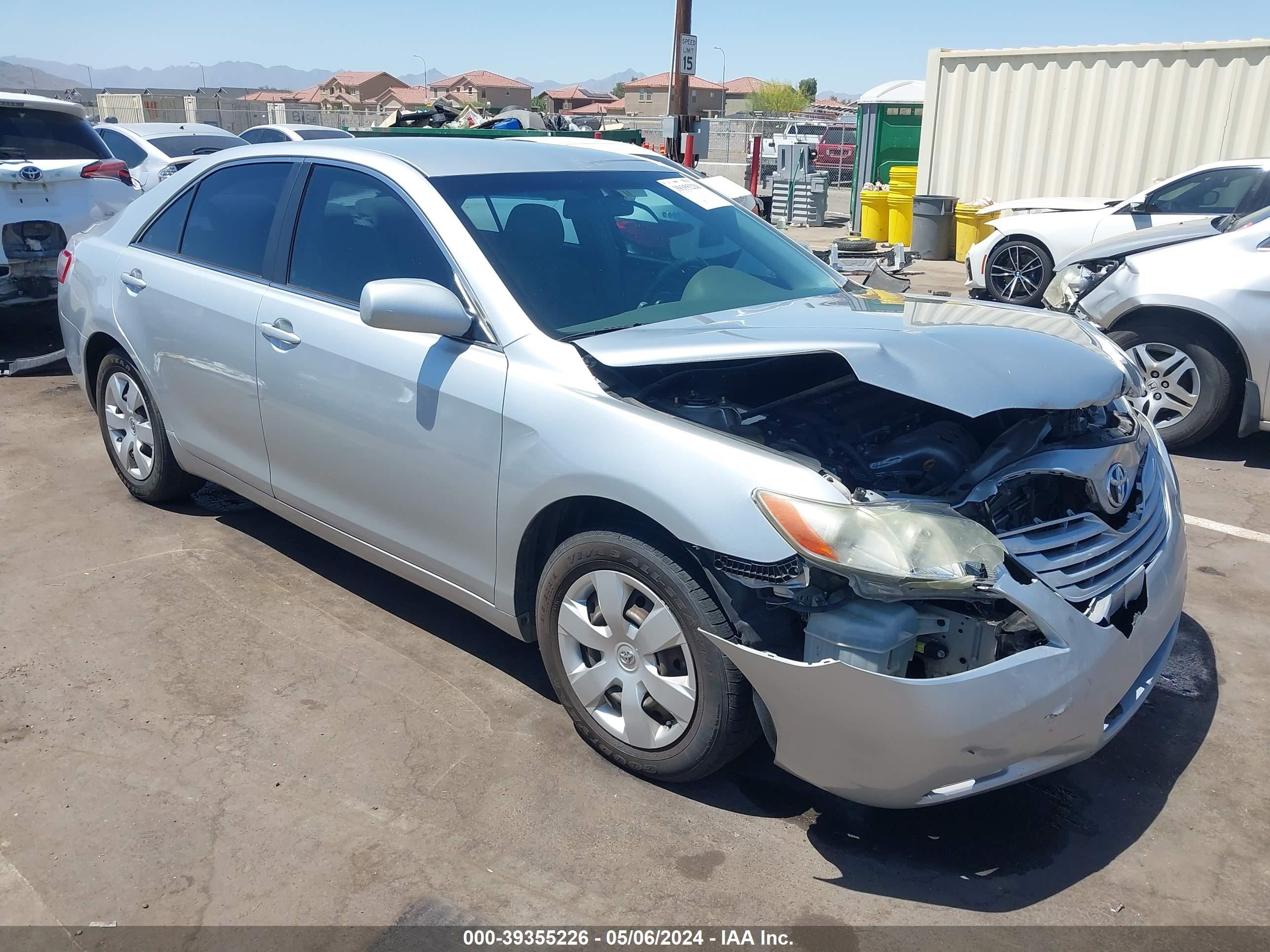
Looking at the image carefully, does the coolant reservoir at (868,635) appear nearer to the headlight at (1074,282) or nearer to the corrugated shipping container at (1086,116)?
the headlight at (1074,282)

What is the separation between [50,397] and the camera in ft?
24.1

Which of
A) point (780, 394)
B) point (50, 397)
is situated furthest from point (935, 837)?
point (50, 397)

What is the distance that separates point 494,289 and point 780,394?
966 millimetres

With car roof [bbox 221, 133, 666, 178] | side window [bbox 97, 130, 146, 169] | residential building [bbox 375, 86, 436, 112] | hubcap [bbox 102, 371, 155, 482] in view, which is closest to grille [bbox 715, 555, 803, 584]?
car roof [bbox 221, 133, 666, 178]

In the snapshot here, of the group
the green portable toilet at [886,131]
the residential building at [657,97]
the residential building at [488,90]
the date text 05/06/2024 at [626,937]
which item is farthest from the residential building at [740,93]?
the date text 05/06/2024 at [626,937]

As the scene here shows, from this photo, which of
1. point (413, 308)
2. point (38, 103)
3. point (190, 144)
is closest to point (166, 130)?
point (190, 144)

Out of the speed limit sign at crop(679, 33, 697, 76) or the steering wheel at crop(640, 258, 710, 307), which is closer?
the steering wheel at crop(640, 258, 710, 307)

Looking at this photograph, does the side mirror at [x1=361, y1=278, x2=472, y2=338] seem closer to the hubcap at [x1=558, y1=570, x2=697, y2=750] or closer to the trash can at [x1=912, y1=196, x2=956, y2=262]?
the hubcap at [x1=558, y1=570, x2=697, y2=750]

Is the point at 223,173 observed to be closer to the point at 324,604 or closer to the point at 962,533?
the point at 324,604

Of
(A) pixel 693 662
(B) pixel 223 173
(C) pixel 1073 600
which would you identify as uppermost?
(B) pixel 223 173

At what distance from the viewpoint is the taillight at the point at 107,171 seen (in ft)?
26.1

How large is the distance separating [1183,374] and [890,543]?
4.43 meters

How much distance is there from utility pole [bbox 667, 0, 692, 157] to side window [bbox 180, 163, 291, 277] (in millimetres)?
12417

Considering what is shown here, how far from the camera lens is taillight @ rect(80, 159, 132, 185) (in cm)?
797
